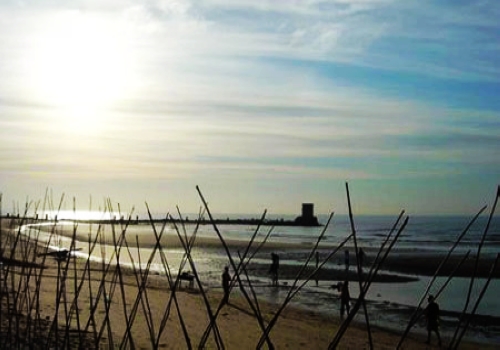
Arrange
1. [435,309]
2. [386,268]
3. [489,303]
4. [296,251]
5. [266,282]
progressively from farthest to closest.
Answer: [296,251], [386,268], [266,282], [489,303], [435,309]

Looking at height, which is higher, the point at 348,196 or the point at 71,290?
the point at 348,196

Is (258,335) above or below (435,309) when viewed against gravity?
Answer: below

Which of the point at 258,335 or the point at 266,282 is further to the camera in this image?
the point at 266,282

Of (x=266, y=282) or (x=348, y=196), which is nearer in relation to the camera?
(x=348, y=196)

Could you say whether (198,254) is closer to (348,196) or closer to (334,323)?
(334,323)

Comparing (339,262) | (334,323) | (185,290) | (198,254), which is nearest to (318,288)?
(185,290)

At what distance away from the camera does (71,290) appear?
19578 mm

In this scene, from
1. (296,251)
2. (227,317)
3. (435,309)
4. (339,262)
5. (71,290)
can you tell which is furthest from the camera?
(296,251)

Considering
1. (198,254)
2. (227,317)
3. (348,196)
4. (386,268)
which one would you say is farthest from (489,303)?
(198,254)

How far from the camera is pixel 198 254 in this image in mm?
43906

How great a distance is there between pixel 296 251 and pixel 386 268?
13.8 metres

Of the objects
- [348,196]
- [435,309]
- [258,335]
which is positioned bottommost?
[258,335]

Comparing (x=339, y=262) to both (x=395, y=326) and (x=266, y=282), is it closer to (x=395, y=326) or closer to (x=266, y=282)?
(x=266, y=282)

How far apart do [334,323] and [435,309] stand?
3.81m
